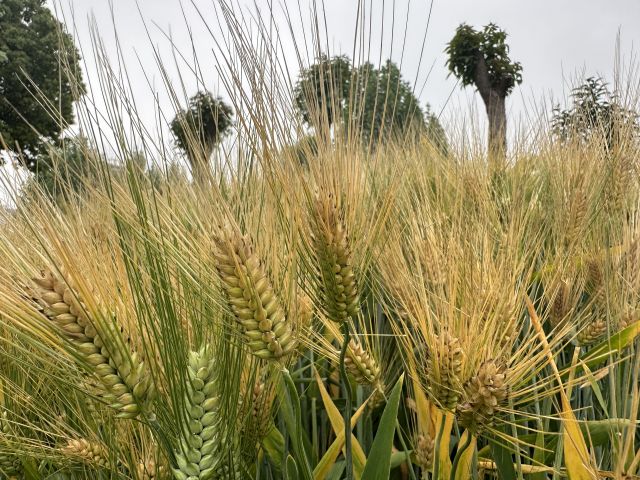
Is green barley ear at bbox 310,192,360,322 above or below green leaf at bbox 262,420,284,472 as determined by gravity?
above

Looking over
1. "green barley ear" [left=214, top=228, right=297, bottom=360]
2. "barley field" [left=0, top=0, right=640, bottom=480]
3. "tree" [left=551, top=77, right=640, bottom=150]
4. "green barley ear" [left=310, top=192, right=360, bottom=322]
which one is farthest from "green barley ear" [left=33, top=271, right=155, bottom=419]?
"tree" [left=551, top=77, right=640, bottom=150]

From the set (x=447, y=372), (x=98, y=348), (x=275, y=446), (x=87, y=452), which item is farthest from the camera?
(x=275, y=446)

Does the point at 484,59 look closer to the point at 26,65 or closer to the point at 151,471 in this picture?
the point at 26,65

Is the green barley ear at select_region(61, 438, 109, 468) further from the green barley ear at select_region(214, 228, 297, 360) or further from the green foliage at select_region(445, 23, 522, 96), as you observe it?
the green foliage at select_region(445, 23, 522, 96)

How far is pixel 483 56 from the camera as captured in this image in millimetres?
12523

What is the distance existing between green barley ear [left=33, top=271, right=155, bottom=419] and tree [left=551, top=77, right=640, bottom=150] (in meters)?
1.22

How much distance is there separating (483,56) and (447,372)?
13.3 meters

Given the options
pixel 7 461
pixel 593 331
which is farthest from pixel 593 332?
pixel 7 461

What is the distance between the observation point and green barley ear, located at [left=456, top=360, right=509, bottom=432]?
0.61 m

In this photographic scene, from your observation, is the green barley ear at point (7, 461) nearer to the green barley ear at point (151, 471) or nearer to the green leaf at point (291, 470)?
the green barley ear at point (151, 471)

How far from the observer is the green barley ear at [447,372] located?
64 centimetres

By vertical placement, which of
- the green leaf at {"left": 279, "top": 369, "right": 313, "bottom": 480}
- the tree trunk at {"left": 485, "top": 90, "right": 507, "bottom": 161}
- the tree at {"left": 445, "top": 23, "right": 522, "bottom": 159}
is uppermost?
the tree at {"left": 445, "top": 23, "right": 522, "bottom": 159}

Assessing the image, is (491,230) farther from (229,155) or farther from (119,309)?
(119,309)

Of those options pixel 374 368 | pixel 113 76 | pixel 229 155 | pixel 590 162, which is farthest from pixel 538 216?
pixel 113 76
